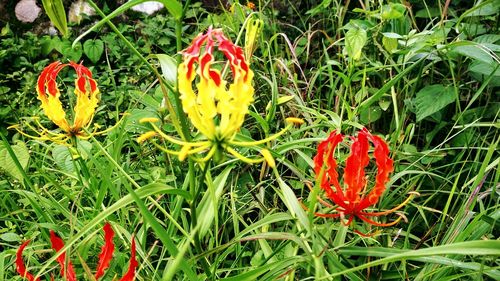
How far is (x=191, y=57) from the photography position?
0.73 m

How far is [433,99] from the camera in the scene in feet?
5.18

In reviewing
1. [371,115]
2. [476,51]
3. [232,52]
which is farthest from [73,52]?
[232,52]

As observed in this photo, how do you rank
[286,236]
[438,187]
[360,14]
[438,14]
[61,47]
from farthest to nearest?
[61,47] → [360,14] → [438,14] → [438,187] → [286,236]

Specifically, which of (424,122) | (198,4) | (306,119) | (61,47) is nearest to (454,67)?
(424,122)

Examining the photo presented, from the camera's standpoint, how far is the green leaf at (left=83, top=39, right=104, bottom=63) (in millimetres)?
2680

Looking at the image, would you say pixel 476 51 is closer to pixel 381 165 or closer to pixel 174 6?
pixel 381 165

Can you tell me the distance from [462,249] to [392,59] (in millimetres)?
1166

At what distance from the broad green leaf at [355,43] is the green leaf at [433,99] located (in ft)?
0.73

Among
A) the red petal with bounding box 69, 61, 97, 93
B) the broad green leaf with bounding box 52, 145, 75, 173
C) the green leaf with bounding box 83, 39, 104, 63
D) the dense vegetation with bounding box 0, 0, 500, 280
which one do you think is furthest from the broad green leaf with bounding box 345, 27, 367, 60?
the green leaf with bounding box 83, 39, 104, 63

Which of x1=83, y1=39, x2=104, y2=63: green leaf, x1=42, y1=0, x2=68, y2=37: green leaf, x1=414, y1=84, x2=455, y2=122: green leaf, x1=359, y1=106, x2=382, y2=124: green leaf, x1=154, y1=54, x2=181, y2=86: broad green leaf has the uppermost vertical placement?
x1=42, y1=0, x2=68, y2=37: green leaf

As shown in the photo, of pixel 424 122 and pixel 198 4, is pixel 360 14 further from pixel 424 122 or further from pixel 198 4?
pixel 198 4

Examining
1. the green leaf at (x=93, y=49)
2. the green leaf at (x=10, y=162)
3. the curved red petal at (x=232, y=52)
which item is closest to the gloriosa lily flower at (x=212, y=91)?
the curved red petal at (x=232, y=52)

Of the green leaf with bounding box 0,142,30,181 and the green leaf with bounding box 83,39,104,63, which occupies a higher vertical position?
the green leaf with bounding box 0,142,30,181

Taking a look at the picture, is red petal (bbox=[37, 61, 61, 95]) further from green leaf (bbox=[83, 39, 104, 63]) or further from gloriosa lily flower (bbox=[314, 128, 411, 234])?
green leaf (bbox=[83, 39, 104, 63])
